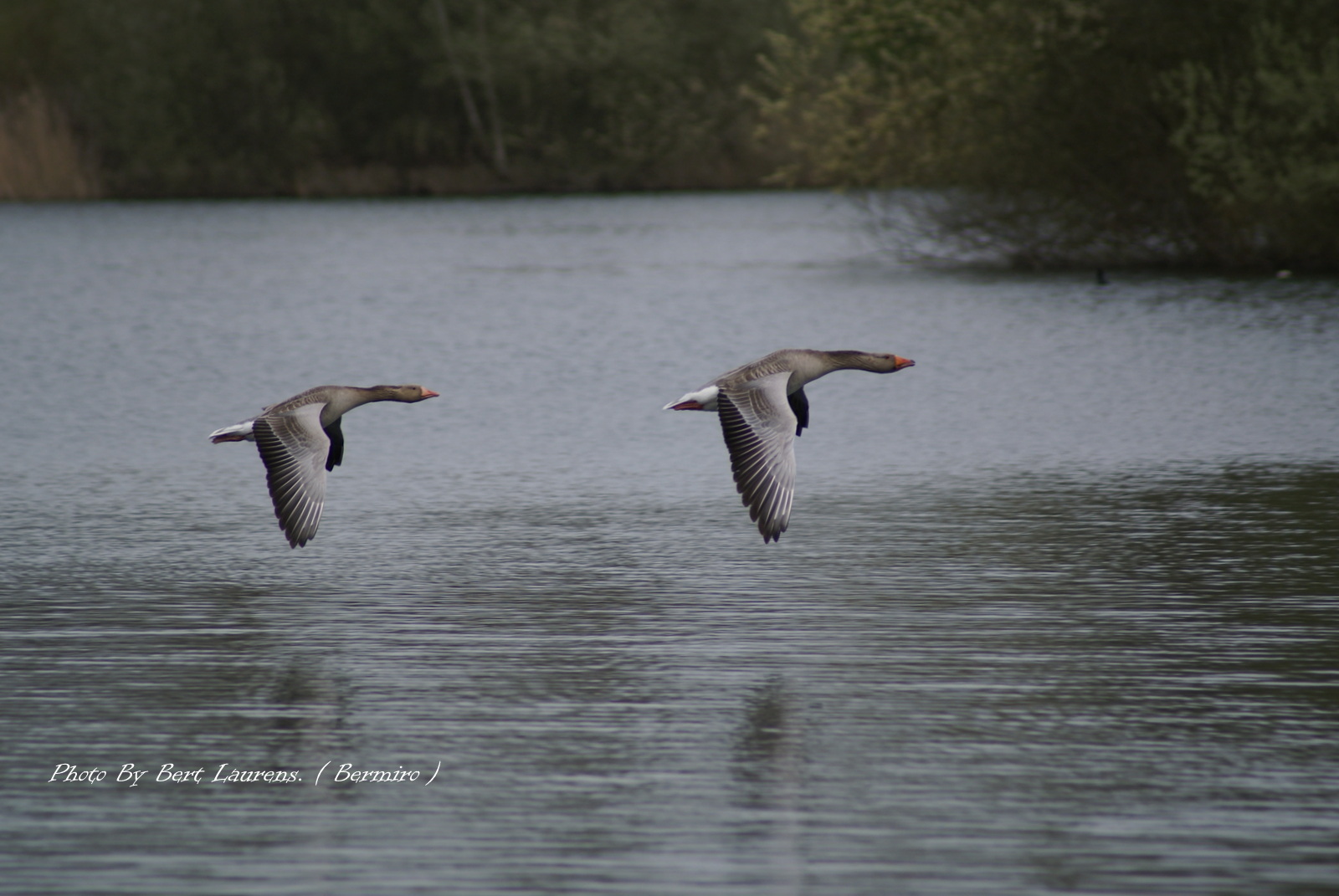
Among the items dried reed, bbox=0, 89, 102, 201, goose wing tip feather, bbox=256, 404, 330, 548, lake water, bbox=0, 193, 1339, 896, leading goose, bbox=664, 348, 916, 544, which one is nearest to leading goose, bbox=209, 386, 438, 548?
goose wing tip feather, bbox=256, 404, 330, 548

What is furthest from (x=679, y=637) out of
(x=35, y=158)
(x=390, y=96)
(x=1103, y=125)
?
(x=390, y=96)

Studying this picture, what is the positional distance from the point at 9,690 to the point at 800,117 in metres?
54.0

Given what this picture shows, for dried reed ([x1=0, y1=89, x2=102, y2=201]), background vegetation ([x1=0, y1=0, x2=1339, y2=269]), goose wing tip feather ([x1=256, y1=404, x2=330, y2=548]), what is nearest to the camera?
goose wing tip feather ([x1=256, y1=404, x2=330, y2=548])

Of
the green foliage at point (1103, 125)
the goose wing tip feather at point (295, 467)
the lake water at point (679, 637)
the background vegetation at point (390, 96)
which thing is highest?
the goose wing tip feather at point (295, 467)

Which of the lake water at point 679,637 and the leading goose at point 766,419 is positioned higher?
the leading goose at point 766,419

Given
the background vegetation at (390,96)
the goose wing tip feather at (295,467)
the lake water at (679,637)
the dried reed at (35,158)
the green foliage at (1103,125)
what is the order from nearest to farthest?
1. the lake water at (679,637)
2. the goose wing tip feather at (295,467)
3. the green foliage at (1103,125)
4. the dried reed at (35,158)
5. the background vegetation at (390,96)

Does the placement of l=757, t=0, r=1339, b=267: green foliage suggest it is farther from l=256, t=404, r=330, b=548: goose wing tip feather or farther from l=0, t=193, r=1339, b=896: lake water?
l=256, t=404, r=330, b=548: goose wing tip feather

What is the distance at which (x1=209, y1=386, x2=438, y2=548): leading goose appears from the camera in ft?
31.2

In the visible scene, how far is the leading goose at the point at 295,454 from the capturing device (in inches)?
375

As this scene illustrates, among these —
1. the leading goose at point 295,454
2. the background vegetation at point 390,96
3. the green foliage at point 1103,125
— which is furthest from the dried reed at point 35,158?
the leading goose at point 295,454

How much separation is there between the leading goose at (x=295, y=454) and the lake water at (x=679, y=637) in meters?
0.52

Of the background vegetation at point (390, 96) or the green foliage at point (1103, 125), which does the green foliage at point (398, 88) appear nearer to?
the background vegetation at point (390, 96)

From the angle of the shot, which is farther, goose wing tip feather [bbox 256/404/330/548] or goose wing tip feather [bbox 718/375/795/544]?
goose wing tip feather [bbox 256/404/330/548]

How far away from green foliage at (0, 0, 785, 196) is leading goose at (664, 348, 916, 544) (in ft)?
197
